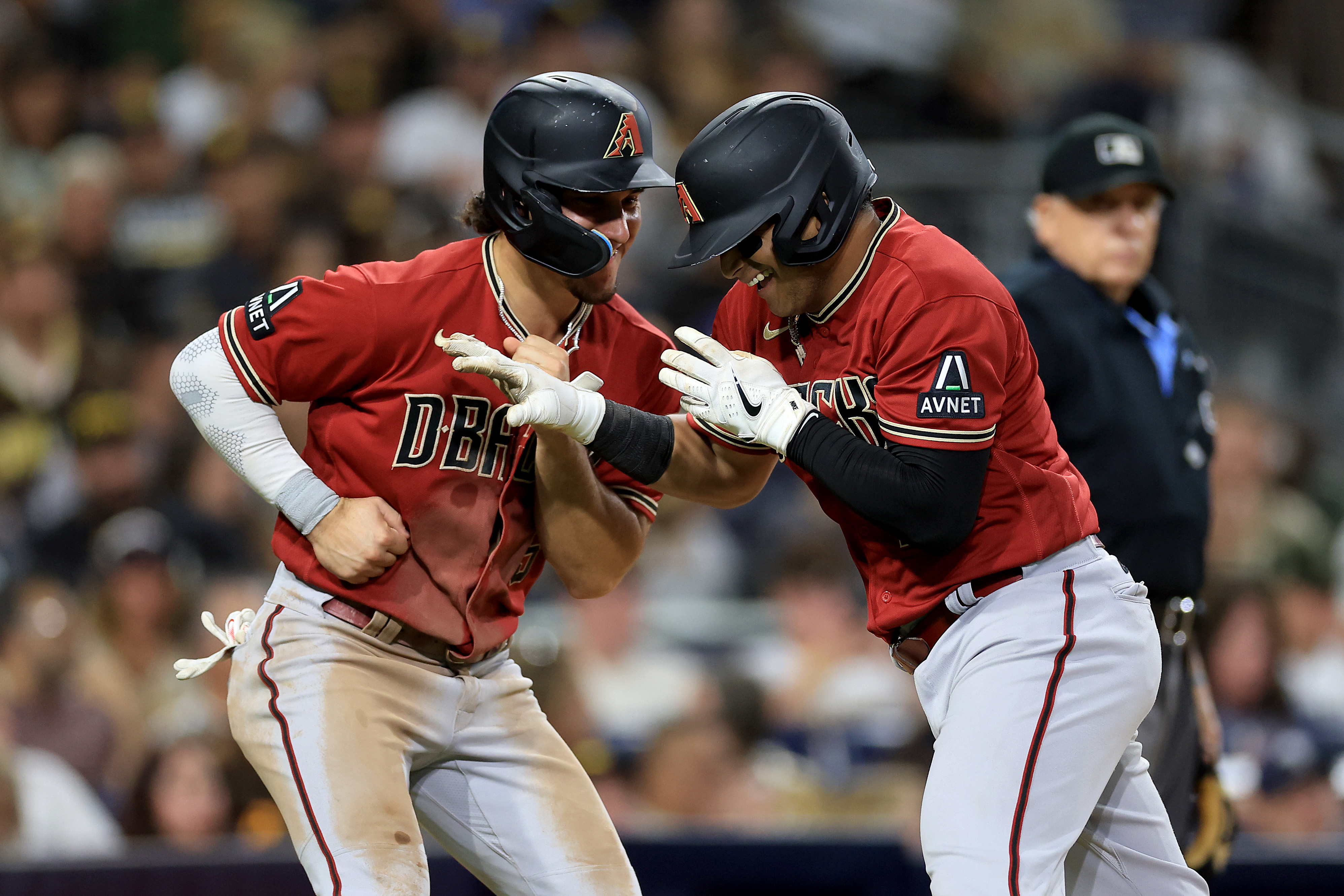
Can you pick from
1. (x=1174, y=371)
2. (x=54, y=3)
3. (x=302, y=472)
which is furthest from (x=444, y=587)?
(x=54, y=3)

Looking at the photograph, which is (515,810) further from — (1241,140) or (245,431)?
(1241,140)

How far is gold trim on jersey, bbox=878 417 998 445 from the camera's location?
304 centimetres

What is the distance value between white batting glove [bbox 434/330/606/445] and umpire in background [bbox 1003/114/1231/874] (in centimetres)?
149

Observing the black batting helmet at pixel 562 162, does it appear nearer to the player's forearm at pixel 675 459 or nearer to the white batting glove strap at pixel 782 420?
the player's forearm at pixel 675 459

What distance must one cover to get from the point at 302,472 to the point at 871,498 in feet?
4.10

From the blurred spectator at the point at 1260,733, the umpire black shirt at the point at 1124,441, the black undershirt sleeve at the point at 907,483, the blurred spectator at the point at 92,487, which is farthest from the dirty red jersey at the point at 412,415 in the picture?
the blurred spectator at the point at 92,487

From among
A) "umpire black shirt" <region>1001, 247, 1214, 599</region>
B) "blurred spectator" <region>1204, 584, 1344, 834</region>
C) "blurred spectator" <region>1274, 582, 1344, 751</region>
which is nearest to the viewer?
"umpire black shirt" <region>1001, 247, 1214, 599</region>

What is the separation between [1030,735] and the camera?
3.09 meters

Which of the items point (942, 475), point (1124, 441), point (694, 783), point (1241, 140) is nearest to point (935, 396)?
point (942, 475)

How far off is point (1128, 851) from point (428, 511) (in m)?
1.69

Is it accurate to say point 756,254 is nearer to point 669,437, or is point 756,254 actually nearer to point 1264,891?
point 669,437

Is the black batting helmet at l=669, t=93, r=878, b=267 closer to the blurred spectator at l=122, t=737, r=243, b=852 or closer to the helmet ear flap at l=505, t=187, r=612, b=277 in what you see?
the helmet ear flap at l=505, t=187, r=612, b=277

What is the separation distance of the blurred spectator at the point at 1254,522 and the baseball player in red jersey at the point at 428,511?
16.4 ft

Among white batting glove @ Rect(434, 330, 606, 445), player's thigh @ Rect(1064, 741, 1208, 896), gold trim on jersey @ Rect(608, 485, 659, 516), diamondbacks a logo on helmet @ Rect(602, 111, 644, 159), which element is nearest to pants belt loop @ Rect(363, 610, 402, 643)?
white batting glove @ Rect(434, 330, 606, 445)
